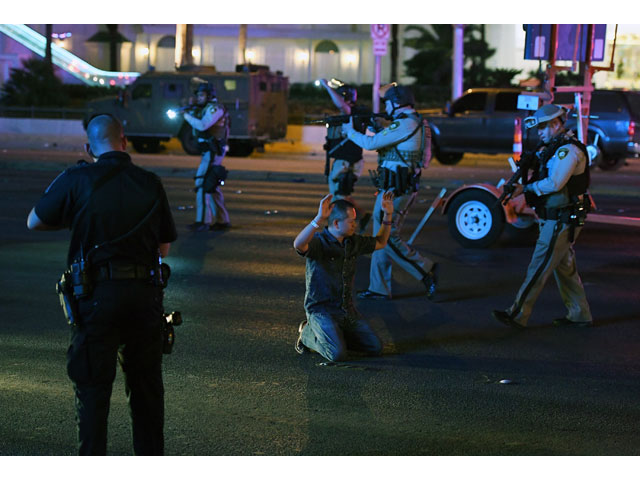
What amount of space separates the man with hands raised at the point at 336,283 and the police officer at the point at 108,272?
241cm

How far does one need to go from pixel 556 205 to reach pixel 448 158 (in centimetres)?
1818

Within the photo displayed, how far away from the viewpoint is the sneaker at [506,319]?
7918mm

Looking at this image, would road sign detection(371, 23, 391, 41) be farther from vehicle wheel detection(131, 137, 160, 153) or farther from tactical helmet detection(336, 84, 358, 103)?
tactical helmet detection(336, 84, 358, 103)

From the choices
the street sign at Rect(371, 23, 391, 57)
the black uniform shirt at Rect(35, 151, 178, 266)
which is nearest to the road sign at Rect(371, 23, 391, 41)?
the street sign at Rect(371, 23, 391, 57)

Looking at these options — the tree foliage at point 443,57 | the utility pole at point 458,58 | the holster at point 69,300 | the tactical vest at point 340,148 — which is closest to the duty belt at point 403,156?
the tactical vest at point 340,148

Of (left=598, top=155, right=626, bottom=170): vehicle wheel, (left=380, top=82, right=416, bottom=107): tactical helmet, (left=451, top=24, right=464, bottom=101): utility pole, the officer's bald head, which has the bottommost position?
(left=598, top=155, right=626, bottom=170): vehicle wheel

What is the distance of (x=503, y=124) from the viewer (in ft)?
80.6

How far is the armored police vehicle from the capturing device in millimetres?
26719

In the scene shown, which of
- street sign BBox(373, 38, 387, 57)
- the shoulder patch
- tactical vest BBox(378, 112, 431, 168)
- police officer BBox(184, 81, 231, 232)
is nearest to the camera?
the shoulder patch

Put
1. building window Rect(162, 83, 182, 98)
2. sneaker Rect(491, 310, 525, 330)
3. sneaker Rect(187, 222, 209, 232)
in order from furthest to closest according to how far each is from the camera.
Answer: building window Rect(162, 83, 182, 98) < sneaker Rect(187, 222, 209, 232) < sneaker Rect(491, 310, 525, 330)

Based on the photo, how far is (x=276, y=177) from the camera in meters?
21.6

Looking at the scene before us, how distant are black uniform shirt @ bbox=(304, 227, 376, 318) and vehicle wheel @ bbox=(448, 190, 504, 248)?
533cm

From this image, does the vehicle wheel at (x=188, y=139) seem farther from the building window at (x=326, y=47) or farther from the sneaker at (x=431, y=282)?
the building window at (x=326, y=47)

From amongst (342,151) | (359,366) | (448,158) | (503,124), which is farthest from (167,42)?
(359,366)
